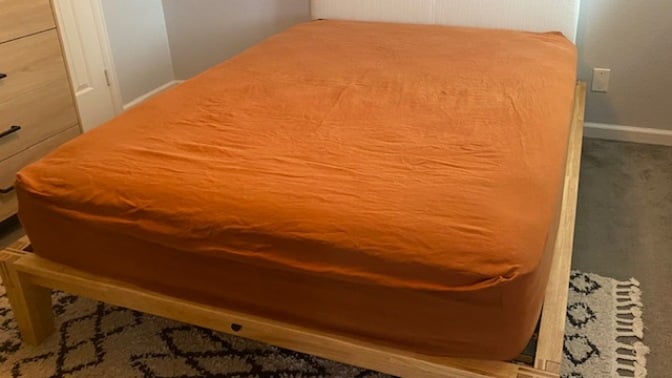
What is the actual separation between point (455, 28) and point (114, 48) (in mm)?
1774

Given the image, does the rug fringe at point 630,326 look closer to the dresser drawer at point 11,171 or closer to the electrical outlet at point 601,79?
the electrical outlet at point 601,79

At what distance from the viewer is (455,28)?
282 cm

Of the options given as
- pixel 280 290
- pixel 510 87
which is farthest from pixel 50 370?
pixel 510 87

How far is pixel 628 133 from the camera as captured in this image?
2930mm

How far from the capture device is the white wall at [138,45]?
129 inches

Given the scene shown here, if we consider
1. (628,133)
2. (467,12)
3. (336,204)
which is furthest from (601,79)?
(336,204)

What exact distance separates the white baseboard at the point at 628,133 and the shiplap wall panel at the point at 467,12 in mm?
500

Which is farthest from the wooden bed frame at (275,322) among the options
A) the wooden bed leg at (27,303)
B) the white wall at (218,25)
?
the white wall at (218,25)

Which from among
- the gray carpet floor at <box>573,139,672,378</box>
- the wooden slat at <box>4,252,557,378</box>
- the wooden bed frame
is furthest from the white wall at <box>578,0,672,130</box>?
the wooden slat at <box>4,252,557,378</box>

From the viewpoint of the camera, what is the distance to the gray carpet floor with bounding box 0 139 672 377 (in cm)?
186

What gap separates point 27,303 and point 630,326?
1.73 m

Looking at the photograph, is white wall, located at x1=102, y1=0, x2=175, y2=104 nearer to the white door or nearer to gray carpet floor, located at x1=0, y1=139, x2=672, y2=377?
the white door

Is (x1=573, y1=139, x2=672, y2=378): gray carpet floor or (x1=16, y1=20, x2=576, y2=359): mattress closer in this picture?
(x1=16, y1=20, x2=576, y2=359): mattress

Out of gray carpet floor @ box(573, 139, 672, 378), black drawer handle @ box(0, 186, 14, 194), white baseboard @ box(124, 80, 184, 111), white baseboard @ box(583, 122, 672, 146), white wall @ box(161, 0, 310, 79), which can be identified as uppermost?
white wall @ box(161, 0, 310, 79)
